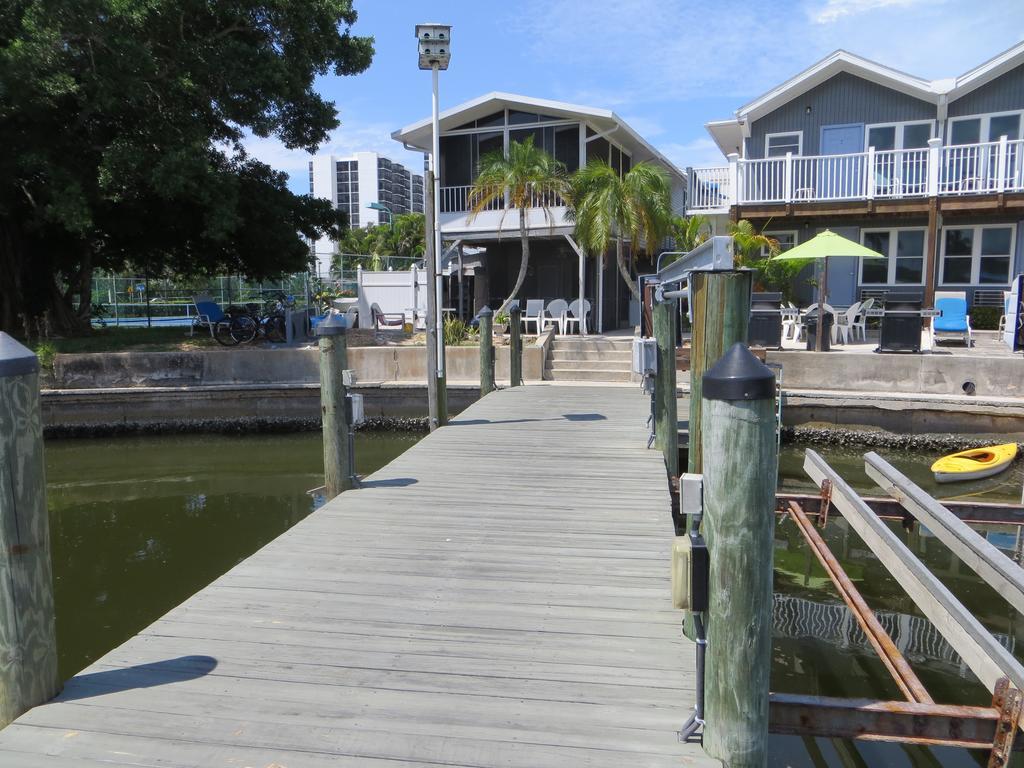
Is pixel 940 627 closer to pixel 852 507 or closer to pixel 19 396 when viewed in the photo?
pixel 852 507

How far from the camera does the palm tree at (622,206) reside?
16.0 metres

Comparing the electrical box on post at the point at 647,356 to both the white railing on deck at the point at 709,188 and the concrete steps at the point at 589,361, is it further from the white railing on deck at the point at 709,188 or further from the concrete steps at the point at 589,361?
the white railing on deck at the point at 709,188

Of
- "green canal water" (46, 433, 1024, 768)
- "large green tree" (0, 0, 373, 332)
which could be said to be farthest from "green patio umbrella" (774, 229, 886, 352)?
"large green tree" (0, 0, 373, 332)

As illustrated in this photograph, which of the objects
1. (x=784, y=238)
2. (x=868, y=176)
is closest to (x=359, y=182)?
(x=784, y=238)

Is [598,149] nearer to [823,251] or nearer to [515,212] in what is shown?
[515,212]

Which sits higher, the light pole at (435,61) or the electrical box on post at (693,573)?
the light pole at (435,61)

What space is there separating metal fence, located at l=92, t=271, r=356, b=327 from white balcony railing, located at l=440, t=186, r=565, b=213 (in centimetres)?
435

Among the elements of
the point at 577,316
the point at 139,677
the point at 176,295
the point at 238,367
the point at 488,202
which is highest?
the point at 488,202

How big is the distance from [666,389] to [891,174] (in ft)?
43.7

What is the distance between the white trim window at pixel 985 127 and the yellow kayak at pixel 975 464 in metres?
10.5

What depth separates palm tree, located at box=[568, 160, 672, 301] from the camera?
52.4 ft

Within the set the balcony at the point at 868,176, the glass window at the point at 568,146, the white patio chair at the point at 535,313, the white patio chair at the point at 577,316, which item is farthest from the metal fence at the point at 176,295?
the balcony at the point at 868,176

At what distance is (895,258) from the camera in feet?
61.2

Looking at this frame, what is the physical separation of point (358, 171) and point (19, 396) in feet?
400
